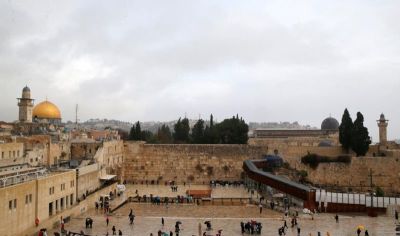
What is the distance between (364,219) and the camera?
81.0ft

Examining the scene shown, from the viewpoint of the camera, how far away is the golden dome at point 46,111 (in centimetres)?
5281

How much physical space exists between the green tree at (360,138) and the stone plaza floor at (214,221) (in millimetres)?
17943

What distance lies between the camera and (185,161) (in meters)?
44.5

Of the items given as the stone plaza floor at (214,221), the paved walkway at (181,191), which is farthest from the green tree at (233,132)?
the stone plaza floor at (214,221)

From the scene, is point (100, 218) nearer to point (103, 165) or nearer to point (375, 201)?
point (103, 165)

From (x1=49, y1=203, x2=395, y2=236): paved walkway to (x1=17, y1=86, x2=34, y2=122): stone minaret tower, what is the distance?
2623cm

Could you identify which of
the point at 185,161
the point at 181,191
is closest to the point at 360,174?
the point at 185,161

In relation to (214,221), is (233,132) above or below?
above

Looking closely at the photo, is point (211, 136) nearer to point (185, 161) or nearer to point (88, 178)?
point (185, 161)

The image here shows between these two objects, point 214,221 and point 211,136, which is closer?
point 214,221

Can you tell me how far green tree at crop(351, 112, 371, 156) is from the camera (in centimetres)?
4331

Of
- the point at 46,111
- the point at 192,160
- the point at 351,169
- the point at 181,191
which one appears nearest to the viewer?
the point at 181,191

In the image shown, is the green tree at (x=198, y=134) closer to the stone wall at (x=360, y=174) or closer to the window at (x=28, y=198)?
the stone wall at (x=360, y=174)

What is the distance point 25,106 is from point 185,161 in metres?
19.6
